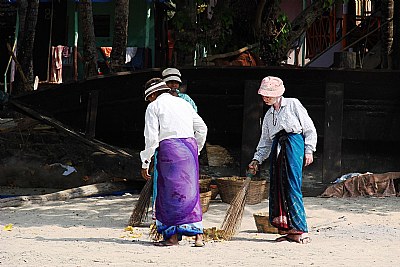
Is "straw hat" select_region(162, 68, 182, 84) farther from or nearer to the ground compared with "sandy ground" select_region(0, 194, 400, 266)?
farther from the ground

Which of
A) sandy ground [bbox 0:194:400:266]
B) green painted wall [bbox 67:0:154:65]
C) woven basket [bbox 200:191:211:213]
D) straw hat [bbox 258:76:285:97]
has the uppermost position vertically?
green painted wall [bbox 67:0:154:65]

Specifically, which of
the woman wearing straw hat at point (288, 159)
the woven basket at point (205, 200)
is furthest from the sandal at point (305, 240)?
the woven basket at point (205, 200)

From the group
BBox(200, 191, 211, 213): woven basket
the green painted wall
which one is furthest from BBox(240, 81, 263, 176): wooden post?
the green painted wall

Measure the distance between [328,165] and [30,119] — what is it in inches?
203

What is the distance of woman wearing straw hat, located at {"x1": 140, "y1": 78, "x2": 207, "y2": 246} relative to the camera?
758 cm

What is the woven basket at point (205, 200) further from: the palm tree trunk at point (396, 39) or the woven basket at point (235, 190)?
the palm tree trunk at point (396, 39)

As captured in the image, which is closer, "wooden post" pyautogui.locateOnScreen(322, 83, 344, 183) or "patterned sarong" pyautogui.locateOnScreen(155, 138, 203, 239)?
"patterned sarong" pyautogui.locateOnScreen(155, 138, 203, 239)

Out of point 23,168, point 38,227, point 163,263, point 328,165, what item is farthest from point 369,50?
point 163,263

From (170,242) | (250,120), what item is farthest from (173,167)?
(250,120)

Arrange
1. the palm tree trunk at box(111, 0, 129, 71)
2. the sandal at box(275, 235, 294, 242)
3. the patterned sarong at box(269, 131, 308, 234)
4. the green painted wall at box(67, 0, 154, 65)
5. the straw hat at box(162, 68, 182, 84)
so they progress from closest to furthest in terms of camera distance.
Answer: the patterned sarong at box(269, 131, 308, 234) < the sandal at box(275, 235, 294, 242) < the straw hat at box(162, 68, 182, 84) < the palm tree trunk at box(111, 0, 129, 71) < the green painted wall at box(67, 0, 154, 65)

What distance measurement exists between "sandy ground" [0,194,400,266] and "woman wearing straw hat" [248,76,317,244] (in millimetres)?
224

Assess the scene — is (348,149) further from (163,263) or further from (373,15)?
(373,15)

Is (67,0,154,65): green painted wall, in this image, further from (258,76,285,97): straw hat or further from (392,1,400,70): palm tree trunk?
(258,76,285,97): straw hat

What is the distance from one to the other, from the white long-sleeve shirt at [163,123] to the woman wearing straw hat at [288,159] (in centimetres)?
88
